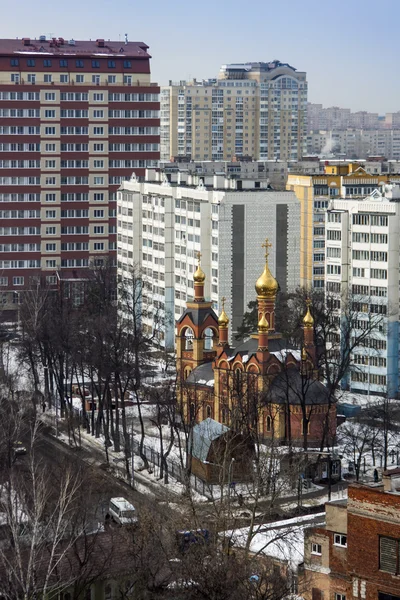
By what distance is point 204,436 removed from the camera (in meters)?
66.8

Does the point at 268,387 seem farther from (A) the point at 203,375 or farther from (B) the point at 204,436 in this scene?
(B) the point at 204,436

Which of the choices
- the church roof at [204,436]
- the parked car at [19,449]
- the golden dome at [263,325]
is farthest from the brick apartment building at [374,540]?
the golden dome at [263,325]

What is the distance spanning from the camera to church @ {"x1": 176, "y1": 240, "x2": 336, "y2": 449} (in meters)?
69.8

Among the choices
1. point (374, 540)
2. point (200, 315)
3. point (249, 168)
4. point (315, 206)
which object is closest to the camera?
point (374, 540)

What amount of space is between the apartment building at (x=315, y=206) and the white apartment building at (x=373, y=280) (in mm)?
7132

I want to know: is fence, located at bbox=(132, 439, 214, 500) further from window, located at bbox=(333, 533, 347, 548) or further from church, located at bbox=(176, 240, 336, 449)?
window, located at bbox=(333, 533, 347, 548)

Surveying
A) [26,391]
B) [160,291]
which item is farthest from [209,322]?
[160,291]

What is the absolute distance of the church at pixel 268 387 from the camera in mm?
69750

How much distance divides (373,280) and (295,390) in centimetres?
1721

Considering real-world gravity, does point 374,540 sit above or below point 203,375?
above

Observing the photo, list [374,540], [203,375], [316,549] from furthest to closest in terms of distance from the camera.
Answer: [203,375], [316,549], [374,540]

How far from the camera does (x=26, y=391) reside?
80.0m

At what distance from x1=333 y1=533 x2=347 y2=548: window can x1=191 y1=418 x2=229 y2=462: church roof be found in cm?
2245

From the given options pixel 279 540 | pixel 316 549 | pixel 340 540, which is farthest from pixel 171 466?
pixel 340 540
